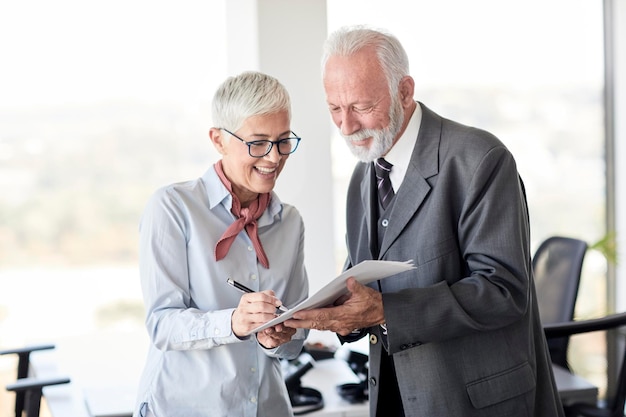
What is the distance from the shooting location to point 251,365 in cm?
199

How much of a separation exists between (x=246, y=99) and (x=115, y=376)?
1683 mm

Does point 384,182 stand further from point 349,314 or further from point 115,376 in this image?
point 115,376

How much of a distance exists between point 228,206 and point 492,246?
0.63 m

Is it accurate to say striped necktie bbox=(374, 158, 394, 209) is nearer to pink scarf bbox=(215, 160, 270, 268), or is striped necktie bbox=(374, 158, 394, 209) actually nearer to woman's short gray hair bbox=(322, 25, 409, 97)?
woman's short gray hair bbox=(322, 25, 409, 97)

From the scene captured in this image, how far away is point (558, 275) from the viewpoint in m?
3.65

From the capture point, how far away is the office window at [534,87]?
5.07 metres

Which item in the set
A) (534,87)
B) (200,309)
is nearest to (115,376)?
(200,309)

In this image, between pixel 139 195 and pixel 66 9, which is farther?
pixel 139 195

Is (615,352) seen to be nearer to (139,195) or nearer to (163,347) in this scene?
(163,347)

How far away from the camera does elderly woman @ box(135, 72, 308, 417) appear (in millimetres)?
1902

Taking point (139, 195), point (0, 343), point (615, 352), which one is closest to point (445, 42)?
point (139, 195)

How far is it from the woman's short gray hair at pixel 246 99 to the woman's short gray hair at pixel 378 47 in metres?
0.22

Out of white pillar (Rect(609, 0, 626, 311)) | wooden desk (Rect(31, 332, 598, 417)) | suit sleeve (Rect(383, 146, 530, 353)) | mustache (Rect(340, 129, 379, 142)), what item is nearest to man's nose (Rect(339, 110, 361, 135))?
mustache (Rect(340, 129, 379, 142))

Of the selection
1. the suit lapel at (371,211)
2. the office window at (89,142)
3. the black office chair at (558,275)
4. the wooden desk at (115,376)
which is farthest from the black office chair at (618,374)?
the office window at (89,142)
